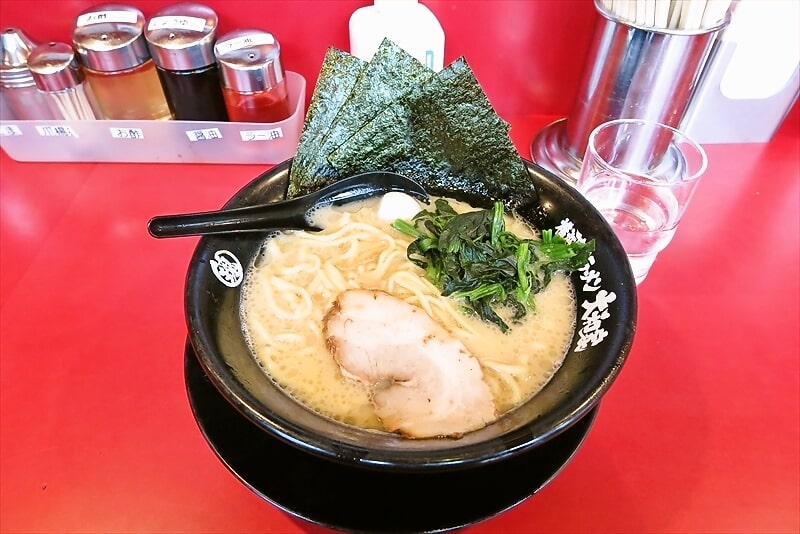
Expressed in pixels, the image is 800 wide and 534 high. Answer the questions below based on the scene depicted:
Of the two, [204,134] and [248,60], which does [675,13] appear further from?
[204,134]

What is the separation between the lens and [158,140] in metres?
1.57

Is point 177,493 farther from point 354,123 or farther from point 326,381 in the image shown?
point 354,123

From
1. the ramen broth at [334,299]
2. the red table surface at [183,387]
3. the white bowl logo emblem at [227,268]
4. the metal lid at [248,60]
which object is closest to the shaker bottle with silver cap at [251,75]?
the metal lid at [248,60]

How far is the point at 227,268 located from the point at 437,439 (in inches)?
18.7

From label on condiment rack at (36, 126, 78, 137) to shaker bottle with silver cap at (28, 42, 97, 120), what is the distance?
35 millimetres

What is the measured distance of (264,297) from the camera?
1024 mm

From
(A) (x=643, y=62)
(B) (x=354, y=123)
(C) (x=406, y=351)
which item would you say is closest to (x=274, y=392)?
(C) (x=406, y=351)

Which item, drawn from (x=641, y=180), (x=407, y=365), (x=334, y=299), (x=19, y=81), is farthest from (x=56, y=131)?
(x=641, y=180)

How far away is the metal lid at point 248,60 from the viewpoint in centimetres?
140

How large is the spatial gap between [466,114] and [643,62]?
0.51 metres

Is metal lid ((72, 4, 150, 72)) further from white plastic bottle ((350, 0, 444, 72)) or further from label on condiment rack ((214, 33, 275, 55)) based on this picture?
white plastic bottle ((350, 0, 444, 72))

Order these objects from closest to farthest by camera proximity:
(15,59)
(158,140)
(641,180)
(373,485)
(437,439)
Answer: (437,439) < (373,485) < (641,180) < (15,59) < (158,140)

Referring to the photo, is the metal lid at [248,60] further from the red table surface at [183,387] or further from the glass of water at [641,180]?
the glass of water at [641,180]

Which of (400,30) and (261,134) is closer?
(400,30)
